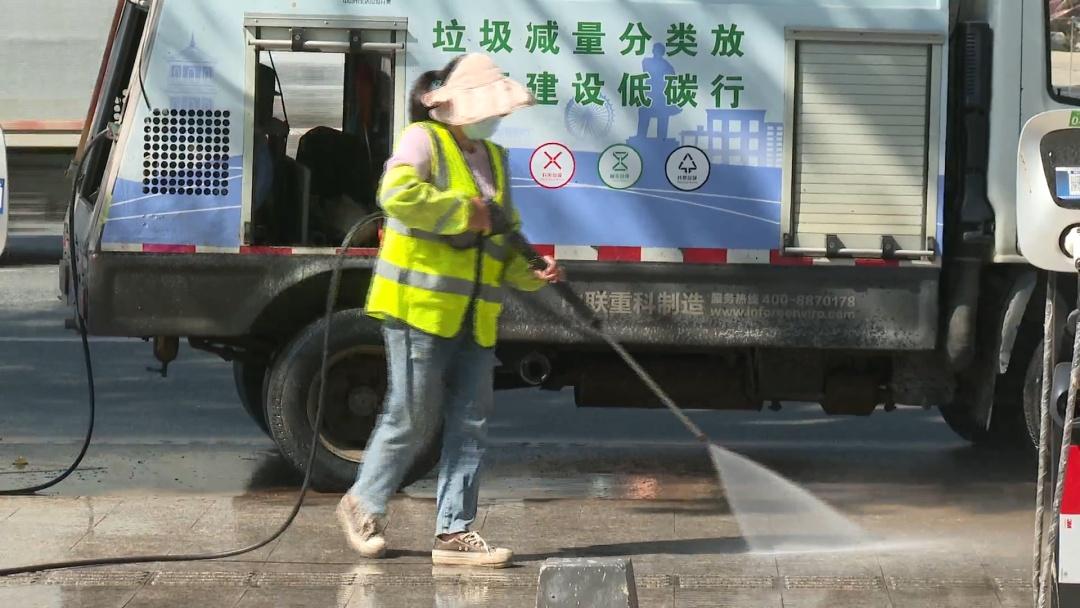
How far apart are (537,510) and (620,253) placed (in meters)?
1.17

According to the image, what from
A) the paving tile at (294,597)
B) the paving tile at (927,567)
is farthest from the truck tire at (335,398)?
the paving tile at (927,567)

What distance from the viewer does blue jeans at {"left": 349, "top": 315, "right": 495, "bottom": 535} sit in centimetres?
596

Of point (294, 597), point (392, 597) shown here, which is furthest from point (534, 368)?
point (294, 597)

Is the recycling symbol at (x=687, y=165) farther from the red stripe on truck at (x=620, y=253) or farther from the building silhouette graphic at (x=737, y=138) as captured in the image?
the red stripe on truck at (x=620, y=253)

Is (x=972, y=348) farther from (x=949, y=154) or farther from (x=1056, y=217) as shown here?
(x=1056, y=217)

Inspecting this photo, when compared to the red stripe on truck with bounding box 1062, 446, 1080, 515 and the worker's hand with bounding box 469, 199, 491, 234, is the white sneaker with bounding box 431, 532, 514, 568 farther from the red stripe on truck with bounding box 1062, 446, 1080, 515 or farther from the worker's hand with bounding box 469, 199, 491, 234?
the red stripe on truck with bounding box 1062, 446, 1080, 515

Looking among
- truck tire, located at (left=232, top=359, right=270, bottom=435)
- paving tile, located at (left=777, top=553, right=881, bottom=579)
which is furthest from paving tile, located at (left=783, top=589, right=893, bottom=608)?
truck tire, located at (left=232, top=359, right=270, bottom=435)

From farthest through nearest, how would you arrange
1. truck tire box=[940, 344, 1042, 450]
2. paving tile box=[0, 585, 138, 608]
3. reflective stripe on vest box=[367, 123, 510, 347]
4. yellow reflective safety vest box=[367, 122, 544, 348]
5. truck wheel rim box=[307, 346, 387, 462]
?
truck tire box=[940, 344, 1042, 450] → truck wheel rim box=[307, 346, 387, 462] → reflective stripe on vest box=[367, 123, 510, 347] → yellow reflective safety vest box=[367, 122, 544, 348] → paving tile box=[0, 585, 138, 608]

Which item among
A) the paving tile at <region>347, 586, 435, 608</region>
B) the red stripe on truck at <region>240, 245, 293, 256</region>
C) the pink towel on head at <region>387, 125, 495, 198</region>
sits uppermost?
the pink towel on head at <region>387, 125, 495, 198</region>

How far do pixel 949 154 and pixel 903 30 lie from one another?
2.06 feet

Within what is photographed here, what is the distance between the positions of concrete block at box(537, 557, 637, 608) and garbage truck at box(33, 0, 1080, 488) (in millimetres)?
2947

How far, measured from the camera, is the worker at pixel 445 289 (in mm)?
5836

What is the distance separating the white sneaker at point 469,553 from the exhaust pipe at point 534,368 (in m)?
1.47

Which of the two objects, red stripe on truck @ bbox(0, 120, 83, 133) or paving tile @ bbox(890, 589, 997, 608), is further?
red stripe on truck @ bbox(0, 120, 83, 133)
